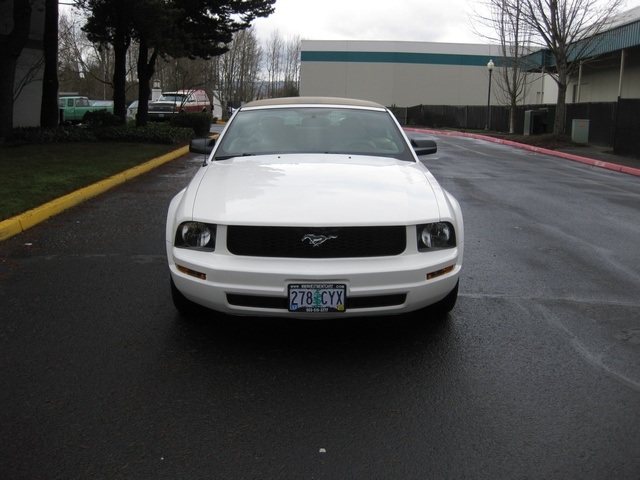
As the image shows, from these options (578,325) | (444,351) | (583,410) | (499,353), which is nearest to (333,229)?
(444,351)

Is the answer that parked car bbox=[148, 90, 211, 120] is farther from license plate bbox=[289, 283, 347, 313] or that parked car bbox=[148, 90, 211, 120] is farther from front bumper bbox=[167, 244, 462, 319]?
license plate bbox=[289, 283, 347, 313]

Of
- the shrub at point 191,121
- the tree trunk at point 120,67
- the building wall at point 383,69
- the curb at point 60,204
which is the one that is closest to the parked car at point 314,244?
the curb at point 60,204

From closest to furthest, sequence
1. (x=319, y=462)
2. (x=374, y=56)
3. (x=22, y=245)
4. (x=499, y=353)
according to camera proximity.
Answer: (x=319, y=462)
(x=499, y=353)
(x=22, y=245)
(x=374, y=56)

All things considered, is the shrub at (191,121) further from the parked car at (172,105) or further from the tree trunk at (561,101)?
the tree trunk at (561,101)

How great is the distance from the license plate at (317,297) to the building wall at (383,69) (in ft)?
189

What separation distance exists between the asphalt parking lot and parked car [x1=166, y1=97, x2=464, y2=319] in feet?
1.20

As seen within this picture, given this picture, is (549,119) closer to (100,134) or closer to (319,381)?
(100,134)

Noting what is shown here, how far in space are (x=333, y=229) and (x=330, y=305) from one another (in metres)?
0.46

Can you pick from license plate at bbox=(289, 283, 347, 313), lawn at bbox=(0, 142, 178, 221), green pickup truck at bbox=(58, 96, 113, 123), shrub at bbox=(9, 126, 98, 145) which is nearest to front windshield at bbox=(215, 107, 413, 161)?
license plate at bbox=(289, 283, 347, 313)

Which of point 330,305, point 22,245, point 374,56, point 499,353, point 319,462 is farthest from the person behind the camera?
point 374,56

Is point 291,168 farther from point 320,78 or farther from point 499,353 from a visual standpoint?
point 320,78

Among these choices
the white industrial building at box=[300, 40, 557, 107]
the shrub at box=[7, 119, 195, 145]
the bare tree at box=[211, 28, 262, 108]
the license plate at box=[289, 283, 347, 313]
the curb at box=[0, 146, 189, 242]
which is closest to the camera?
the license plate at box=[289, 283, 347, 313]

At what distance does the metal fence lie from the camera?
19.5 metres

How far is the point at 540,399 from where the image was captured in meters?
3.44
